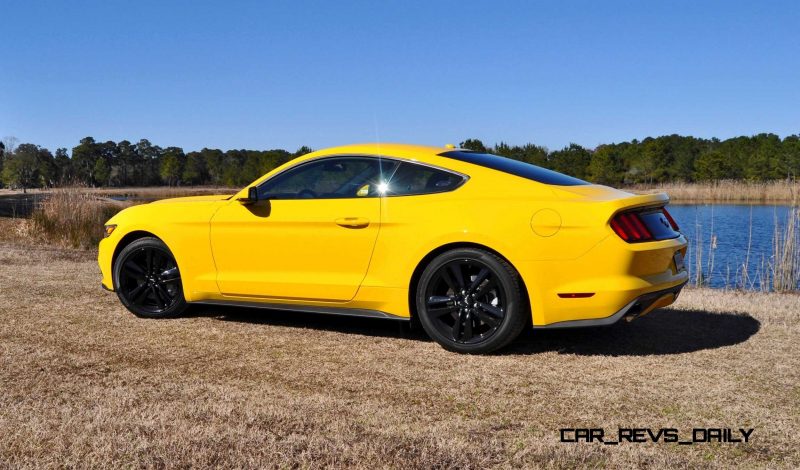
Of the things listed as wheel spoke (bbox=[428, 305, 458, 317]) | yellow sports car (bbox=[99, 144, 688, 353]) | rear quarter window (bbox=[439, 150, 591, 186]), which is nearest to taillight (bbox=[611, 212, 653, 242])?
yellow sports car (bbox=[99, 144, 688, 353])

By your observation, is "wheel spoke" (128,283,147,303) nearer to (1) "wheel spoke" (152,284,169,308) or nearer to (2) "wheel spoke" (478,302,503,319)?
(1) "wheel spoke" (152,284,169,308)

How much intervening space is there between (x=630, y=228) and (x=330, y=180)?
2240 millimetres

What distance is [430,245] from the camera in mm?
5082

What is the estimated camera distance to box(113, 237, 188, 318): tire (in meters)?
6.34

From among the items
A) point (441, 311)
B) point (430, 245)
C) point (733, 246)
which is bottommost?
point (733, 246)

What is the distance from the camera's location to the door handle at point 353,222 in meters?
5.31

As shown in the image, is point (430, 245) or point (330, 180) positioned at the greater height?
point (330, 180)

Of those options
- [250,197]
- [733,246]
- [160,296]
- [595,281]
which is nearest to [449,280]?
[595,281]

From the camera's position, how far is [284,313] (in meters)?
6.73

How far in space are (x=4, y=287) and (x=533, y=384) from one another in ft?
20.9

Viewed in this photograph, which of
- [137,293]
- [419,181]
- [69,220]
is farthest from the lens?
[69,220]

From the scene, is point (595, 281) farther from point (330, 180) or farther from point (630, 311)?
point (330, 180)

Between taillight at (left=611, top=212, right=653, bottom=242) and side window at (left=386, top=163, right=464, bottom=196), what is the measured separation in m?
1.11

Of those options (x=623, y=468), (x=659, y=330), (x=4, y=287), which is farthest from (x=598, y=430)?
(x=4, y=287)
